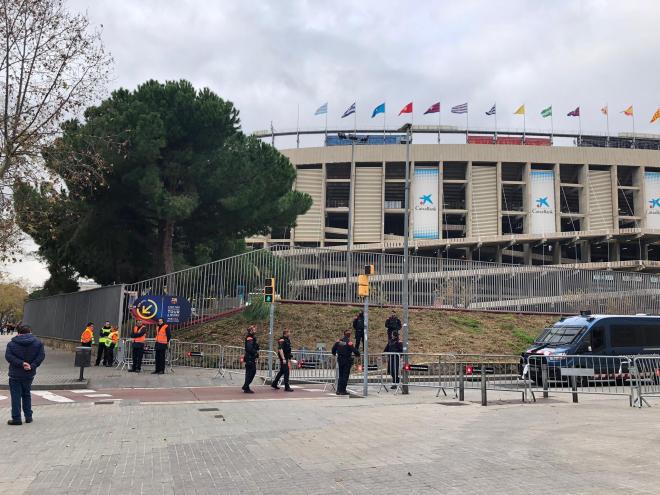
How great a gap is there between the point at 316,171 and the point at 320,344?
175 feet

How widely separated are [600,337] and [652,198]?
205 ft

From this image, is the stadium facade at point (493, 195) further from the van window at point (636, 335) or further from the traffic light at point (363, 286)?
the traffic light at point (363, 286)

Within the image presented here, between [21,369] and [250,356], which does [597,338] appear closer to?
[250,356]

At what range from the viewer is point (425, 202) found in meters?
69.7

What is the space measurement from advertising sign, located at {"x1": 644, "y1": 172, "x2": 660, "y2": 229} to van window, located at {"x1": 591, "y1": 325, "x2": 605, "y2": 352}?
60.3 m

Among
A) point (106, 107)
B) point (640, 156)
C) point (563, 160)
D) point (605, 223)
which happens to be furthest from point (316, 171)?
point (106, 107)

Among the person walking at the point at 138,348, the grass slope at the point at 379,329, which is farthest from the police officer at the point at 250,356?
the grass slope at the point at 379,329

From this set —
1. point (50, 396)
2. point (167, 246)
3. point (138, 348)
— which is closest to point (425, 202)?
point (167, 246)

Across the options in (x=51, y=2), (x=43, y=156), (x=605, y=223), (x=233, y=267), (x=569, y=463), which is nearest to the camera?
(x=569, y=463)

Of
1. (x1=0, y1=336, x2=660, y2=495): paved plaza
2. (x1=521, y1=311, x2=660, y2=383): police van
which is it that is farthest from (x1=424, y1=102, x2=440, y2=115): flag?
Answer: (x1=0, y1=336, x2=660, y2=495): paved plaza

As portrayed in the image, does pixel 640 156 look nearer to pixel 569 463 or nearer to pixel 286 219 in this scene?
pixel 286 219

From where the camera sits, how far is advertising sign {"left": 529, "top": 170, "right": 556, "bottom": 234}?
69.7 meters

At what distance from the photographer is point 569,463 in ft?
22.9

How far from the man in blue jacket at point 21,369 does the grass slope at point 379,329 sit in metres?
12.3
